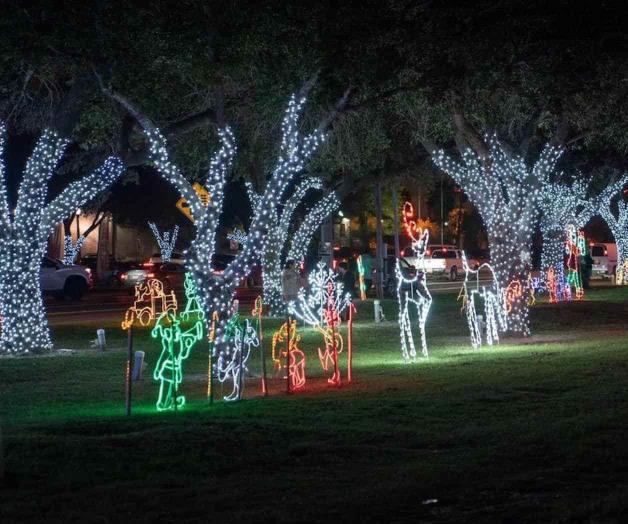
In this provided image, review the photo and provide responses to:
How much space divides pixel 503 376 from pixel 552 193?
27.7 m

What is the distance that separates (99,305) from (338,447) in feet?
97.4

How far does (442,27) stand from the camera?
778 inches

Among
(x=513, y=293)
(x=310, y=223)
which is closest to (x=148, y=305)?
(x=310, y=223)

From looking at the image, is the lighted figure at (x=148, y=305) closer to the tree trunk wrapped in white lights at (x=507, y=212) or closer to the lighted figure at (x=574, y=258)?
the tree trunk wrapped in white lights at (x=507, y=212)

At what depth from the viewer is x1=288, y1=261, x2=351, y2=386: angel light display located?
18.5m

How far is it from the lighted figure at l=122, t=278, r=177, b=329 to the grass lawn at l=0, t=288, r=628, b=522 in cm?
1133

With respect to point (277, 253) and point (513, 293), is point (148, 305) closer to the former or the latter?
point (277, 253)

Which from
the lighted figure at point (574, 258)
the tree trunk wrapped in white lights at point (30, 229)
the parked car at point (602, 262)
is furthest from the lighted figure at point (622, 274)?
the tree trunk wrapped in white lights at point (30, 229)


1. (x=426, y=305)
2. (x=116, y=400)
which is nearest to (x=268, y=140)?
Answer: (x=426, y=305)

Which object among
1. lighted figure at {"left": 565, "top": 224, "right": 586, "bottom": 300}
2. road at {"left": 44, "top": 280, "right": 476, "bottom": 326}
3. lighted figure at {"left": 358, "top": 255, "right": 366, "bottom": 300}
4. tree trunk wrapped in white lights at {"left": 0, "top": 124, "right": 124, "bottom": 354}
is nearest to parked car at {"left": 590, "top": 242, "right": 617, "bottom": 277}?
road at {"left": 44, "top": 280, "right": 476, "bottom": 326}

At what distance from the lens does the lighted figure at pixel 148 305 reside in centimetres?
3161

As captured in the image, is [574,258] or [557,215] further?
[574,258]

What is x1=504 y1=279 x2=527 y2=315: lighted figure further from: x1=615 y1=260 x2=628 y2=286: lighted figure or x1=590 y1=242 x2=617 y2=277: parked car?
x1=590 y1=242 x2=617 y2=277: parked car

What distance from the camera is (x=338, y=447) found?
1167cm
